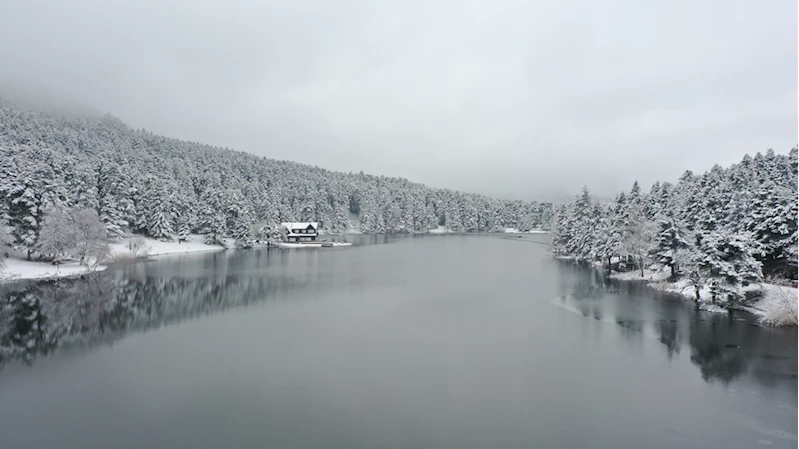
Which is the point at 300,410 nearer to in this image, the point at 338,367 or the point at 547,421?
the point at 338,367

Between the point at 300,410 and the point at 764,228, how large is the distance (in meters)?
31.0

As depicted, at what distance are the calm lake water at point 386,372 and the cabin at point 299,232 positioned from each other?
53061 millimetres

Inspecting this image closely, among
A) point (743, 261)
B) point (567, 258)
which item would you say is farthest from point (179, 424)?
point (567, 258)

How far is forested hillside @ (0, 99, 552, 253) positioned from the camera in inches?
1804

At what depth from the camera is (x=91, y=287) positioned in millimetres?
33312

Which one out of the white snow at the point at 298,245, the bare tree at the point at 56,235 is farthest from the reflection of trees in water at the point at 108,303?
the white snow at the point at 298,245

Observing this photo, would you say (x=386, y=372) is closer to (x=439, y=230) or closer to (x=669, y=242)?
(x=669, y=242)

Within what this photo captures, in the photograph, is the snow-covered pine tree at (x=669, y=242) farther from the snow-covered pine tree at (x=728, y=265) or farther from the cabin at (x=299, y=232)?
the cabin at (x=299, y=232)

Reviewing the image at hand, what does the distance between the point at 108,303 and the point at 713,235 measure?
38659 mm

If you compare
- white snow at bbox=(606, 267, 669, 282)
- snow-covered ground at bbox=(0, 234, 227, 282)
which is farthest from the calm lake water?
white snow at bbox=(606, 267, 669, 282)

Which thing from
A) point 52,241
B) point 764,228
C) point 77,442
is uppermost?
point 764,228

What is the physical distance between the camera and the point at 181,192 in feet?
242

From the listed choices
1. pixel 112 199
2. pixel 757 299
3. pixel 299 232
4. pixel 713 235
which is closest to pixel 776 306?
pixel 757 299

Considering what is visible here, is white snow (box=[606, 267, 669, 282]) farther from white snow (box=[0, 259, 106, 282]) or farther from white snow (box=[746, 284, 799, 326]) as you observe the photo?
white snow (box=[0, 259, 106, 282])
